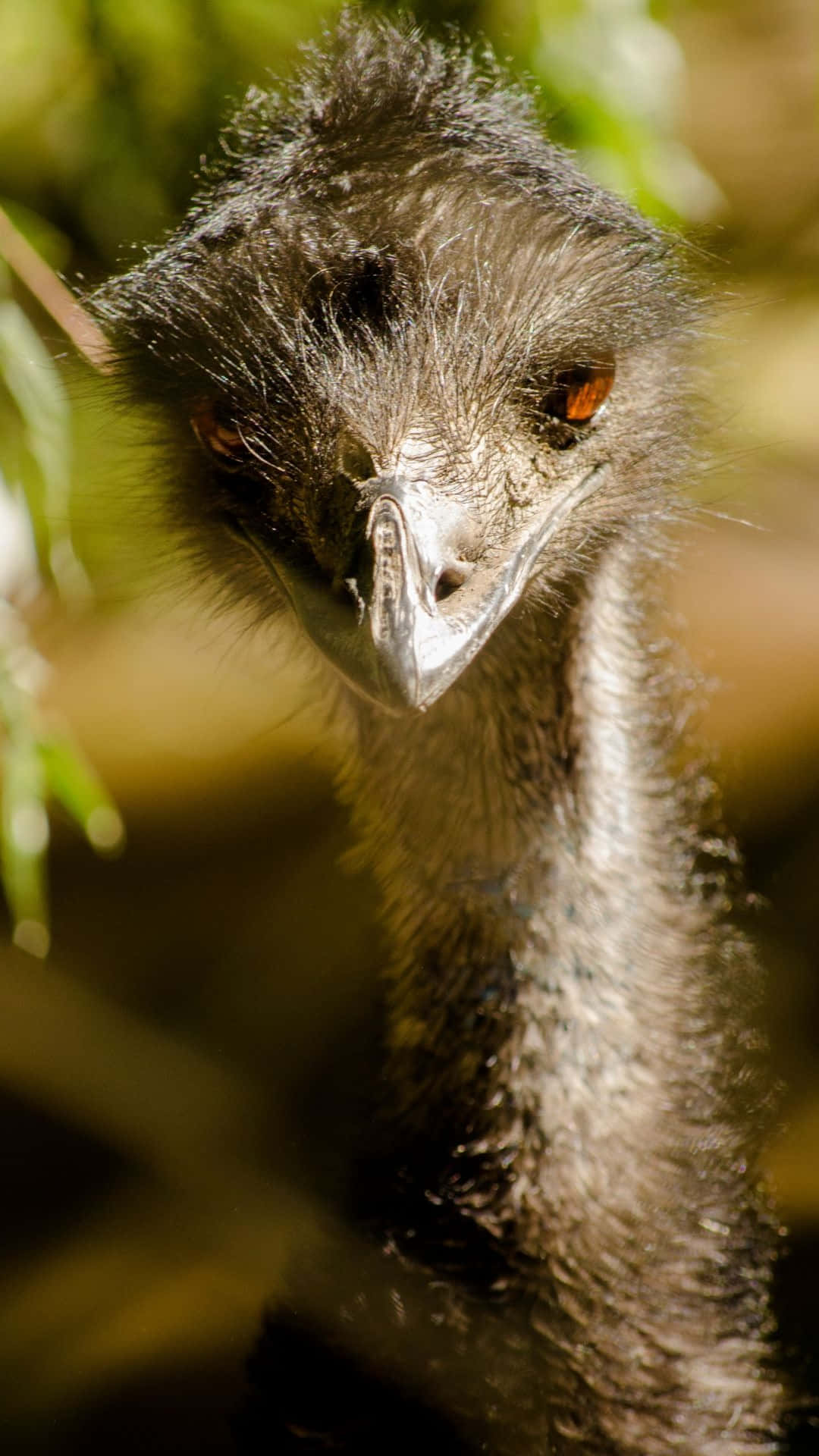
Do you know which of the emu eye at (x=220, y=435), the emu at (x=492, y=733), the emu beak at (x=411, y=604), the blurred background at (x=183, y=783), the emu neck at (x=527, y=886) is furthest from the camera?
the blurred background at (x=183, y=783)

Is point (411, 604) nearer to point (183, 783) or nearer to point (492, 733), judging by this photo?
point (492, 733)

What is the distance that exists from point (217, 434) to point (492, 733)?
35cm

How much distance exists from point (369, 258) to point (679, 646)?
795mm

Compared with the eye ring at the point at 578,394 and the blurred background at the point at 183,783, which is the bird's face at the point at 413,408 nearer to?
the eye ring at the point at 578,394

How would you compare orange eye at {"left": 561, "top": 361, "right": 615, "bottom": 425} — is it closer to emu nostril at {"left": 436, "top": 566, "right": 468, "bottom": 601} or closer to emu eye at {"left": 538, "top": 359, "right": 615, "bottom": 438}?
emu eye at {"left": 538, "top": 359, "right": 615, "bottom": 438}

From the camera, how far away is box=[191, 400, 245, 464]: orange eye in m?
1.22

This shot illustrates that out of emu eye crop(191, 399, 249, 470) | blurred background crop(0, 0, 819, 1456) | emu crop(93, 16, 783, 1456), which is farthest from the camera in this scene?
blurred background crop(0, 0, 819, 1456)

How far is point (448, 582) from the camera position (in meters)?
1.01

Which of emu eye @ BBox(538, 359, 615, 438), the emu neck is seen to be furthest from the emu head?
the emu neck

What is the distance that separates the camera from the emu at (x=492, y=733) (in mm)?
1111

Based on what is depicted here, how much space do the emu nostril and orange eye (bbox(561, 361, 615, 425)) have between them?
0.24 m

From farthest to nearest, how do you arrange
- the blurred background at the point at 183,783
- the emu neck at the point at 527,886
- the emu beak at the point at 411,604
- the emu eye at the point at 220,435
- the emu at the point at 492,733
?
the blurred background at the point at 183,783
the emu neck at the point at 527,886
the emu eye at the point at 220,435
the emu at the point at 492,733
the emu beak at the point at 411,604

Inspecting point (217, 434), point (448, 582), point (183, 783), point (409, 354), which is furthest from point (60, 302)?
point (183, 783)

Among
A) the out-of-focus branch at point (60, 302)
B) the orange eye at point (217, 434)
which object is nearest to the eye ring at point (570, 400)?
the orange eye at point (217, 434)
